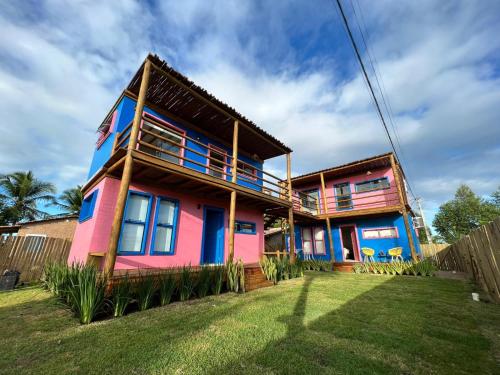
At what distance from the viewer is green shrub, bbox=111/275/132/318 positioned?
3801 mm

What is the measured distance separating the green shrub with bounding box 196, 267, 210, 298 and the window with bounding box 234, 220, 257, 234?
430 cm

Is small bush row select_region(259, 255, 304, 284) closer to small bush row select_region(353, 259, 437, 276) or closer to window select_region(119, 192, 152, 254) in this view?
small bush row select_region(353, 259, 437, 276)

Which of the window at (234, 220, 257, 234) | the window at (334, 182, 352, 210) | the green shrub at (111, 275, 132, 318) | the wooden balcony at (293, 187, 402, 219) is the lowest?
the green shrub at (111, 275, 132, 318)

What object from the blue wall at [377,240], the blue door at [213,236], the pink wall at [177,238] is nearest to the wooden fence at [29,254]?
the pink wall at [177,238]

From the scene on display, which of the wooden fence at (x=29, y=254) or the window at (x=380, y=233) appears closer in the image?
the wooden fence at (x=29, y=254)

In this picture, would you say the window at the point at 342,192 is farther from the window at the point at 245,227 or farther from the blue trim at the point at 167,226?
the blue trim at the point at 167,226

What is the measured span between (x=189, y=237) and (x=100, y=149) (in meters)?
5.22

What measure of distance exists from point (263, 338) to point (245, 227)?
7.31 metres

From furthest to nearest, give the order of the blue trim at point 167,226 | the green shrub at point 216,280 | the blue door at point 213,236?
the blue door at point 213,236 → the blue trim at point 167,226 → the green shrub at point 216,280

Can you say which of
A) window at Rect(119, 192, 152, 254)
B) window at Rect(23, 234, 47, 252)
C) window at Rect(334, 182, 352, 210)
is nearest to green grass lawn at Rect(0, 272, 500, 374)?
window at Rect(119, 192, 152, 254)

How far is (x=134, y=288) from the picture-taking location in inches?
169

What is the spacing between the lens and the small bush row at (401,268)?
8781 mm

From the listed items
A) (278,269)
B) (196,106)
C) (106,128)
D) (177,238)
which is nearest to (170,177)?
(177,238)

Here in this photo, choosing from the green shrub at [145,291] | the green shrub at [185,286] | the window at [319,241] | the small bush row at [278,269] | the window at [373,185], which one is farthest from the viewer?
the window at [319,241]
